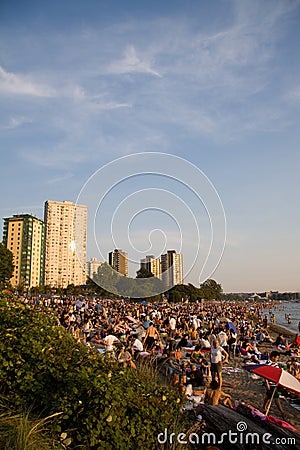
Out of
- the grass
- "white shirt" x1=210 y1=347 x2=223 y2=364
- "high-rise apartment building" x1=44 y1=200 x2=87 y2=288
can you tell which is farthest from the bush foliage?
"high-rise apartment building" x1=44 y1=200 x2=87 y2=288

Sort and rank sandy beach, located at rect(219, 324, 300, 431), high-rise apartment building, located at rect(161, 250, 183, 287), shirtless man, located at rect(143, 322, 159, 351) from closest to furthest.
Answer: sandy beach, located at rect(219, 324, 300, 431) < shirtless man, located at rect(143, 322, 159, 351) < high-rise apartment building, located at rect(161, 250, 183, 287)

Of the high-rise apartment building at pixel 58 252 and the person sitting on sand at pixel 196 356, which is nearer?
the person sitting on sand at pixel 196 356

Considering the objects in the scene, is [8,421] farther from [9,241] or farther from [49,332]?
[9,241]

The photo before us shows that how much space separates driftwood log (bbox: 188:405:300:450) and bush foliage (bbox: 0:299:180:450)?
111 centimetres

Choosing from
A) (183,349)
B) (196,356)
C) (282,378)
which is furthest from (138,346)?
(282,378)

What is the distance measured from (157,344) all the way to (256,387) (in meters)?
4.68

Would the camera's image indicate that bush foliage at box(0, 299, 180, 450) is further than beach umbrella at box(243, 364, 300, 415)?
No

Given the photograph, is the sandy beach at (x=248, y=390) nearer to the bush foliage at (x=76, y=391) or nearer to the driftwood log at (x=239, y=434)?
the driftwood log at (x=239, y=434)

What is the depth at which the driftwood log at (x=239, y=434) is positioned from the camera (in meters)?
5.00

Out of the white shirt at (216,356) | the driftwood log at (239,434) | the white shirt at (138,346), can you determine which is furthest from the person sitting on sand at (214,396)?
the white shirt at (138,346)

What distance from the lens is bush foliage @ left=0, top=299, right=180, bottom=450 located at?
373 centimetres

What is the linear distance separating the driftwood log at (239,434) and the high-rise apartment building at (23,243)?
4897 inches

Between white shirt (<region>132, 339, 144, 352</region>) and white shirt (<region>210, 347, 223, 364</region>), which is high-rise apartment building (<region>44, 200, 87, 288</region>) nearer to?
white shirt (<region>132, 339, 144, 352</region>)

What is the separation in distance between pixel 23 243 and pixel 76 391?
127 meters
